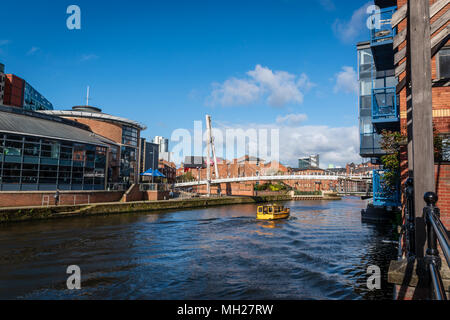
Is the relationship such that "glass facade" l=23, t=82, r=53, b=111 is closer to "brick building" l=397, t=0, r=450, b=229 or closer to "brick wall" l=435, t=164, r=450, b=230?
"brick building" l=397, t=0, r=450, b=229

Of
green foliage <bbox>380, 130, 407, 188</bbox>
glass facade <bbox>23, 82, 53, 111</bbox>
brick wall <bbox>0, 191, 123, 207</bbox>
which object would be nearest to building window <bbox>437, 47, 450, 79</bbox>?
green foliage <bbox>380, 130, 407, 188</bbox>

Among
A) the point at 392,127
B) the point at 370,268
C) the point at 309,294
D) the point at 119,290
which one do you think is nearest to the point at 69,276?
the point at 119,290

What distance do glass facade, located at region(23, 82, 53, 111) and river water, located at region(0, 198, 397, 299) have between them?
58.5 metres

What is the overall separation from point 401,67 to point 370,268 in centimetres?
879

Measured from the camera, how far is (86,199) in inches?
1130

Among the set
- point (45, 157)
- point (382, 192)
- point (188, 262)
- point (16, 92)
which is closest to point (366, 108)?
point (382, 192)

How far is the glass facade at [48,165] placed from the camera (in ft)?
79.5

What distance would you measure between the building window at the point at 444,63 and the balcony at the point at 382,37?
6.24 meters

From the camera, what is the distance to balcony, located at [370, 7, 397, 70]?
17622mm

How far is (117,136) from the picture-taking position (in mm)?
43375

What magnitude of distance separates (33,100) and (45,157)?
55.4 meters
